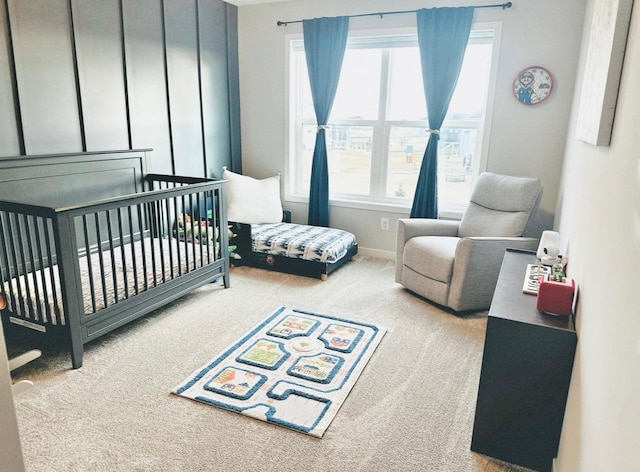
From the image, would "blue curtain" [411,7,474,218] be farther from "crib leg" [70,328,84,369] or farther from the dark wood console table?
"crib leg" [70,328,84,369]

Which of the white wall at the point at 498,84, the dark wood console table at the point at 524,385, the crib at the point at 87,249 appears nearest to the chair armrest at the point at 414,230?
the white wall at the point at 498,84

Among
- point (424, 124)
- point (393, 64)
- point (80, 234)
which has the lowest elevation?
point (80, 234)

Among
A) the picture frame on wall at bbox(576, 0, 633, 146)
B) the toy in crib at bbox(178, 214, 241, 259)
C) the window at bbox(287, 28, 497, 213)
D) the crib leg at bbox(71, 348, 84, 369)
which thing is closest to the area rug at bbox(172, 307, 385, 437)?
the crib leg at bbox(71, 348, 84, 369)

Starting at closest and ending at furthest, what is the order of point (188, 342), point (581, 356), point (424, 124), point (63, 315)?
point (581, 356) → point (63, 315) → point (188, 342) → point (424, 124)

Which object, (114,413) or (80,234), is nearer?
(114,413)

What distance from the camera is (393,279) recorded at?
3.73 m

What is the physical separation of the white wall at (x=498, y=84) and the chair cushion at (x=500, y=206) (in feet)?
1.26

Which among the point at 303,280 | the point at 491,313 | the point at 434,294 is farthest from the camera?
the point at 303,280

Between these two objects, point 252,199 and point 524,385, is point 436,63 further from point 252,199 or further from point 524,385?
point 524,385

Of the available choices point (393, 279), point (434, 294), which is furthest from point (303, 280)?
point (434, 294)

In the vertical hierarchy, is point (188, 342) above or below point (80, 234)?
below

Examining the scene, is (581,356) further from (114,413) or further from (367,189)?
(367,189)

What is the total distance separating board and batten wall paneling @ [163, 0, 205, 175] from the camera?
3.65 meters

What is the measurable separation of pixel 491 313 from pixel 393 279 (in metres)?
2.02
